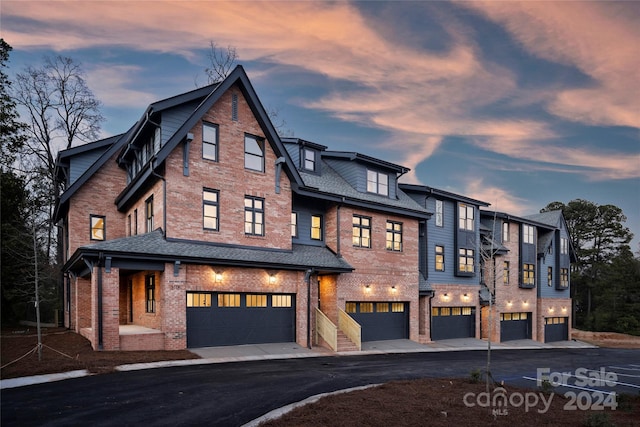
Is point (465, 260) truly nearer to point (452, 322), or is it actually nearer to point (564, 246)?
point (452, 322)

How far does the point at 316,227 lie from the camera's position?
26.9 metres

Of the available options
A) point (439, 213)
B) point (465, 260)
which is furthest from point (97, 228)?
point (465, 260)

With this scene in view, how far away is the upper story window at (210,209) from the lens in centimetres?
2114

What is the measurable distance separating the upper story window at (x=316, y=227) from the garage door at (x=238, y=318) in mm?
4762

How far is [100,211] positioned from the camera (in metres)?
26.7

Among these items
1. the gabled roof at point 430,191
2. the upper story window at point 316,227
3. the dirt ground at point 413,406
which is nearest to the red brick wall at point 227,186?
the upper story window at point 316,227

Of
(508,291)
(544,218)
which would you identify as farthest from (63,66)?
(544,218)

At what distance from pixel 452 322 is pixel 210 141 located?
22.5 metres

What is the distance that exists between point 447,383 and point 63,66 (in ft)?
125

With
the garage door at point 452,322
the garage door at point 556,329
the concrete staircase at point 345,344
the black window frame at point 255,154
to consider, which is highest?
the black window frame at point 255,154

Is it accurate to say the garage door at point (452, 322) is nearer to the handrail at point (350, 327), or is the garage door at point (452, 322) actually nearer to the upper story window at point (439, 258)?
the upper story window at point (439, 258)

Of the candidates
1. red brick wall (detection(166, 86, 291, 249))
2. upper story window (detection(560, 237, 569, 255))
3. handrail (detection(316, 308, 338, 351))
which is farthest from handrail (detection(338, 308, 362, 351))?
upper story window (detection(560, 237, 569, 255))

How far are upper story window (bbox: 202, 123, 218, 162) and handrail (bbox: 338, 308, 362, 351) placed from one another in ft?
35.3

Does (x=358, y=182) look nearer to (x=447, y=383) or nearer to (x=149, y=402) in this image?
(x=447, y=383)
